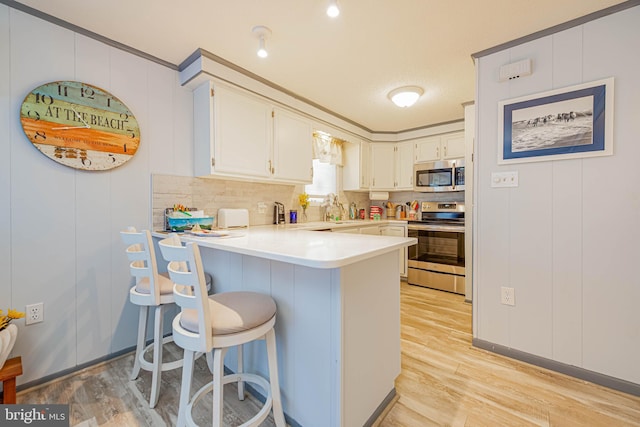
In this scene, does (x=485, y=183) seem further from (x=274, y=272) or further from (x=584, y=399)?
(x=274, y=272)

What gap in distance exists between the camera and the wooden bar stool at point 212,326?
1028 millimetres

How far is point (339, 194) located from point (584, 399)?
130 inches

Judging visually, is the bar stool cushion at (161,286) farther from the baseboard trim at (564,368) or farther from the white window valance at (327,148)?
the white window valance at (327,148)

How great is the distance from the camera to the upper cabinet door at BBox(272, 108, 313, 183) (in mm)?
2791

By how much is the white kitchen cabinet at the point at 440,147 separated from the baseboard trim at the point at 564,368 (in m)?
2.56

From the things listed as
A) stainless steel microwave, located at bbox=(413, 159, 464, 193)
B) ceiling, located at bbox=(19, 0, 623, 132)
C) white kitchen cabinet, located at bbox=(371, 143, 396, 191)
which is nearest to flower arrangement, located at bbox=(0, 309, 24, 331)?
ceiling, located at bbox=(19, 0, 623, 132)

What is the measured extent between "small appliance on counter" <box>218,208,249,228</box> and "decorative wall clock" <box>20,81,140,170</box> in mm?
849

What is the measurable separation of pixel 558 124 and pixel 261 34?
7.00 feet

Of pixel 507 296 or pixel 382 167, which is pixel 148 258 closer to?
pixel 507 296

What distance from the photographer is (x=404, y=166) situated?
4.28m

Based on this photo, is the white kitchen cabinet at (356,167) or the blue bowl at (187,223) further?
the white kitchen cabinet at (356,167)

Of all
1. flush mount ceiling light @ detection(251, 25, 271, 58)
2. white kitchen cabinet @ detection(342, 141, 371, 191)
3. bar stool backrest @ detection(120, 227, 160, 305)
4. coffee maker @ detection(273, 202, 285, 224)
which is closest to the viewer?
bar stool backrest @ detection(120, 227, 160, 305)

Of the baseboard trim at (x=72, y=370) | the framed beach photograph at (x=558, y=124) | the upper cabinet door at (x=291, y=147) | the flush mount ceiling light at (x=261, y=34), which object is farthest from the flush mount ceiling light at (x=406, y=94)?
the baseboard trim at (x=72, y=370)

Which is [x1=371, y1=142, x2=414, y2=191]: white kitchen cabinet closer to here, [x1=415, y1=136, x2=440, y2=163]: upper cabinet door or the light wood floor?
[x1=415, y1=136, x2=440, y2=163]: upper cabinet door
